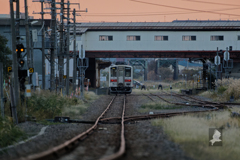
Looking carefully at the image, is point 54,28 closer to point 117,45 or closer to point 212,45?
point 117,45

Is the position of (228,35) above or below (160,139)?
above

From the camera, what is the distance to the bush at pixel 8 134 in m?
9.05

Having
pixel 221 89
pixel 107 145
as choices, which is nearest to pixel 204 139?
pixel 107 145

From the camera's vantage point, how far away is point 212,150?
6949 mm

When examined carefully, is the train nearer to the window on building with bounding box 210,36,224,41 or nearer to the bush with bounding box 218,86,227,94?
the bush with bounding box 218,86,227,94

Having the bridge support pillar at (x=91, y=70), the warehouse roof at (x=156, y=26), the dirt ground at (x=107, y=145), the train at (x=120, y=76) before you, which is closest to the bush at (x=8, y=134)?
the dirt ground at (x=107, y=145)

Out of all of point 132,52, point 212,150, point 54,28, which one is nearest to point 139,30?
point 132,52

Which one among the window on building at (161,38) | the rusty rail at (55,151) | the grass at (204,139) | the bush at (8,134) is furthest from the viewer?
the window on building at (161,38)

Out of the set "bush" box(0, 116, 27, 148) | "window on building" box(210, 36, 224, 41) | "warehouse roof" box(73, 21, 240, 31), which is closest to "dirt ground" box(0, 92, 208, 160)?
"bush" box(0, 116, 27, 148)

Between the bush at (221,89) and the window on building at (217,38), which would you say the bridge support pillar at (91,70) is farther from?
the bush at (221,89)

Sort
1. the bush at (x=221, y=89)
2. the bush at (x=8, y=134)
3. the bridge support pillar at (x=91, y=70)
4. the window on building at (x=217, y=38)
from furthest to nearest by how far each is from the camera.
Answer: the bridge support pillar at (x=91, y=70)
the window on building at (x=217, y=38)
the bush at (x=221, y=89)
the bush at (x=8, y=134)

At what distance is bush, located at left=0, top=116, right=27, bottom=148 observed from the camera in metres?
9.05

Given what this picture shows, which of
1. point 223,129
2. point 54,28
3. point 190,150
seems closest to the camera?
point 190,150

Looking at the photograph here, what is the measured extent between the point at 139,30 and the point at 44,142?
112 ft
